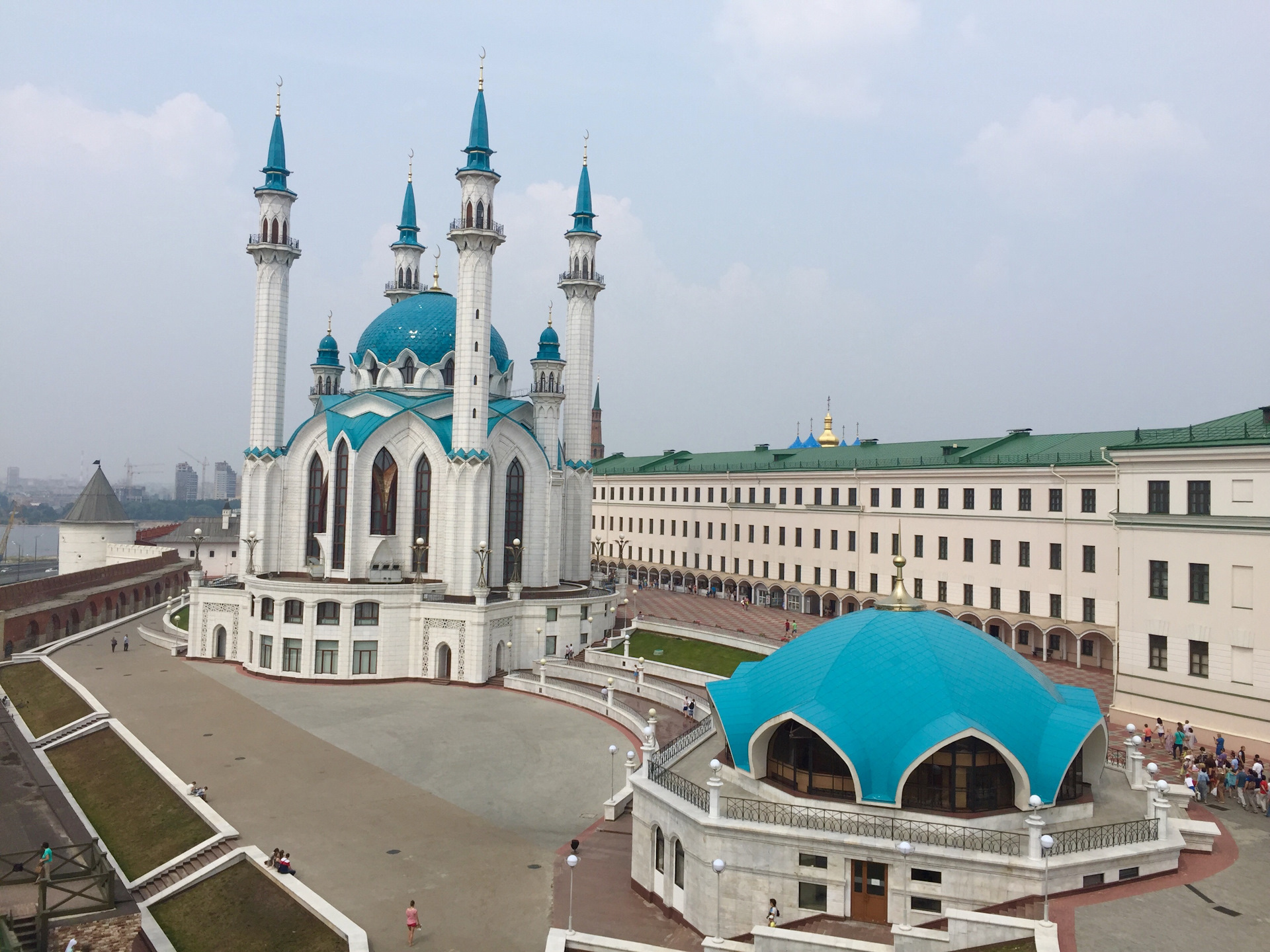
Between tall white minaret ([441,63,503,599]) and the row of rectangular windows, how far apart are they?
11.7m

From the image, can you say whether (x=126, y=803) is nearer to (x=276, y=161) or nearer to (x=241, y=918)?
(x=241, y=918)

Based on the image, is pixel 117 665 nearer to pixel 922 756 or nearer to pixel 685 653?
pixel 685 653

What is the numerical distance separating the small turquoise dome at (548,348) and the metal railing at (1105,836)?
41631 millimetres

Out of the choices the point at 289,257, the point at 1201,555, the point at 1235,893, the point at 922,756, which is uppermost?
the point at 289,257

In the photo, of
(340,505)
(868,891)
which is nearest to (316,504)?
(340,505)

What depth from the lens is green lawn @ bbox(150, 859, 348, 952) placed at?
64.4 ft

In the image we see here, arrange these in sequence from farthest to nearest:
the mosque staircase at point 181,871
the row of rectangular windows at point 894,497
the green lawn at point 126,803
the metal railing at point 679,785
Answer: the row of rectangular windows at point 894,497 < the green lawn at point 126,803 < the mosque staircase at point 181,871 < the metal railing at point 679,785

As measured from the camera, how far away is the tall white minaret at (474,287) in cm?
4669

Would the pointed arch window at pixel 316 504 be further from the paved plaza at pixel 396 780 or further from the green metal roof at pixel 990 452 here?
the green metal roof at pixel 990 452

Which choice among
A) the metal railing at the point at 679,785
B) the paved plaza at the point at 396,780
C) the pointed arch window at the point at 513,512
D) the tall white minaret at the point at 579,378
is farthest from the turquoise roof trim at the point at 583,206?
the metal railing at the point at 679,785

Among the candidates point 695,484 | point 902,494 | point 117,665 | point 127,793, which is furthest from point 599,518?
point 127,793

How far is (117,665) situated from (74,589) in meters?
19.3

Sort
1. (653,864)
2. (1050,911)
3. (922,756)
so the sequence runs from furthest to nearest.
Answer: (653,864), (922,756), (1050,911)

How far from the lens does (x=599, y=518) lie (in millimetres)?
84125
